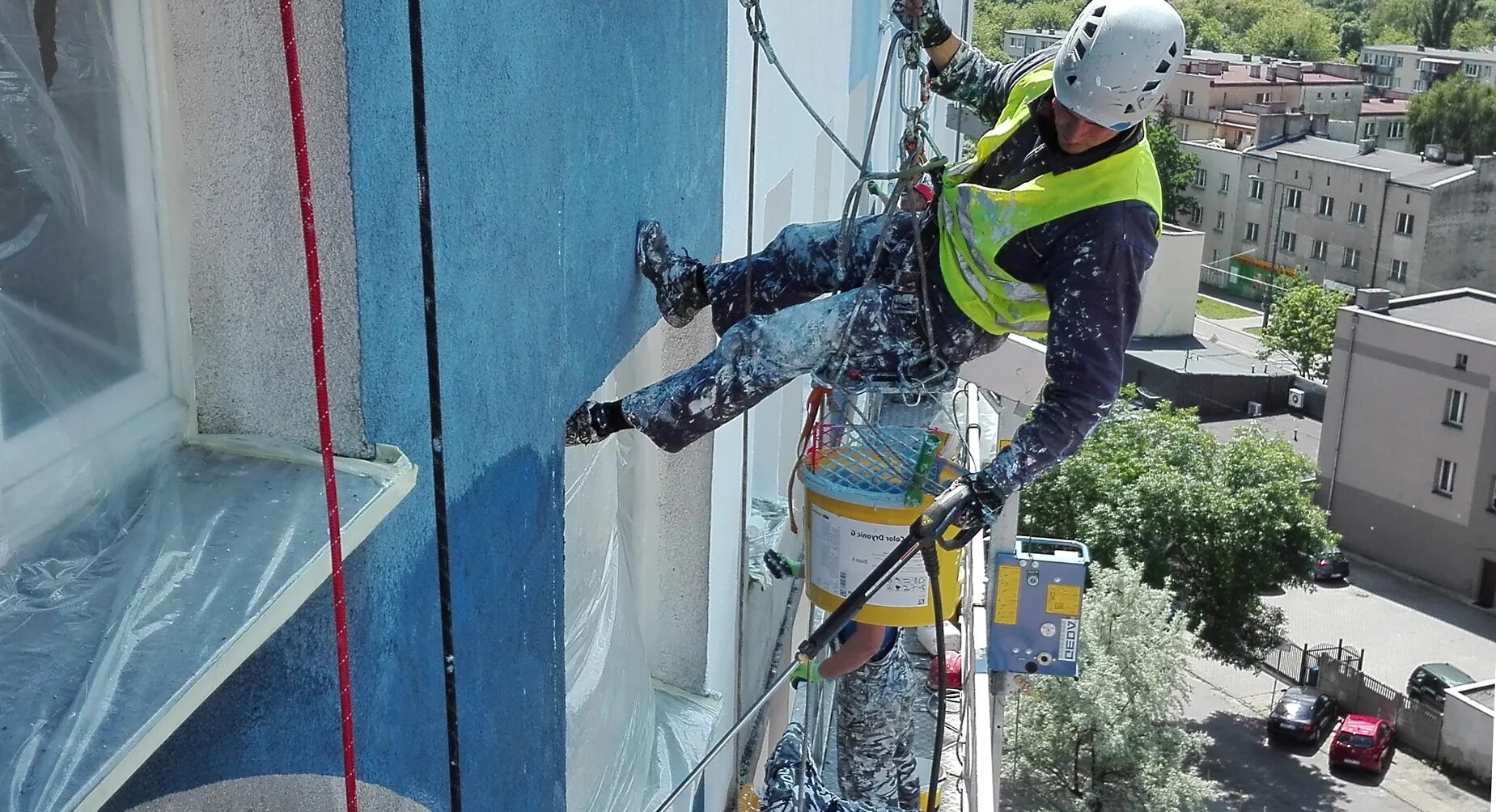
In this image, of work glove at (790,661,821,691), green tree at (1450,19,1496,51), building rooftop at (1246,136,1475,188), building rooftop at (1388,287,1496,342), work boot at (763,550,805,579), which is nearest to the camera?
work glove at (790,661,821,691)

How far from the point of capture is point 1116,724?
1852 cm

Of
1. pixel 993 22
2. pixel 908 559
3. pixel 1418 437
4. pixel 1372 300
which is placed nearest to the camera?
pixel 908 559

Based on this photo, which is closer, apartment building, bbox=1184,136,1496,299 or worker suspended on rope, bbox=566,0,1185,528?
worker suspended on rope, bbox=566,0,1185,528

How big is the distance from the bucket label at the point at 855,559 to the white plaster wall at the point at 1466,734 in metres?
21.2

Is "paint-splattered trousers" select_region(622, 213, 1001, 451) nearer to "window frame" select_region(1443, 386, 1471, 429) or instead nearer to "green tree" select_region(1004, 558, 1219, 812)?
"green tree" select_region(1004, 558, 1219, 812)

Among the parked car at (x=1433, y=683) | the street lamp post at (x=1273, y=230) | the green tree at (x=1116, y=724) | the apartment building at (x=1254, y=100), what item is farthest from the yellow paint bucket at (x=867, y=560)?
the apartment building at (x=1254, y=100)

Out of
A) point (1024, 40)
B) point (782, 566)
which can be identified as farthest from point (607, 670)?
point (1024, 40)

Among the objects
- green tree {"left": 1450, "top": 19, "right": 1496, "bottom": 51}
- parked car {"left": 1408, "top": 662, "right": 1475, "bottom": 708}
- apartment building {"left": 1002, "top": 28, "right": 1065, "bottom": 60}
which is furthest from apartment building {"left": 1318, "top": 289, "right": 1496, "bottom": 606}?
green tree {"left": 1450, "top": 19, "right": 1496, "bottom": 51}

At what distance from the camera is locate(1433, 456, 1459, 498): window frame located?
28078mm

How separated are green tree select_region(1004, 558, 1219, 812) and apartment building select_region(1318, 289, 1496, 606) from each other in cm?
1147

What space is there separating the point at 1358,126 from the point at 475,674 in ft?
210

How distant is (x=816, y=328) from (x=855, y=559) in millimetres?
851

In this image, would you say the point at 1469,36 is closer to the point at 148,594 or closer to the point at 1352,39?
the point at 1352,39

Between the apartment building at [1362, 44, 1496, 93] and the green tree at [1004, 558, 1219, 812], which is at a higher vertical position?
the apartment building at [1362, 44, 1496, 93]
